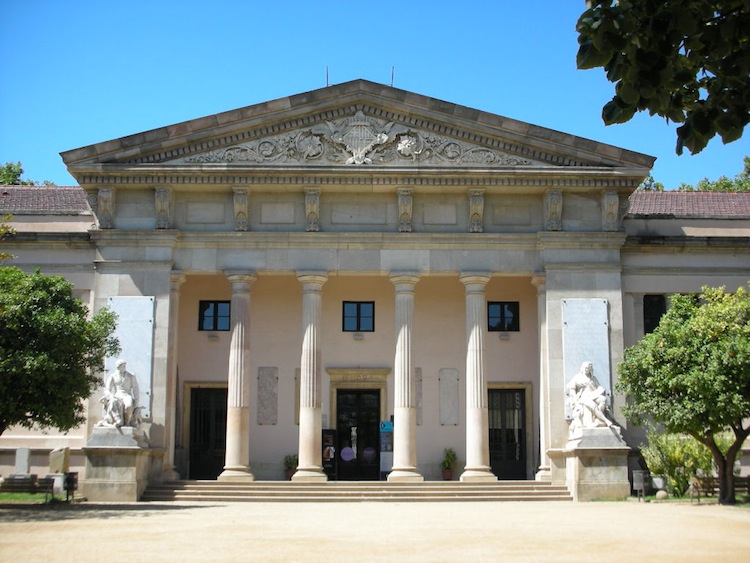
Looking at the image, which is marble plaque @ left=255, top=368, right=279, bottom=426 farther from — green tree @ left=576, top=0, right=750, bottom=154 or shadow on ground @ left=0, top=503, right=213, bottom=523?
green tree @ left=576, top=0, right=750, bottom=154

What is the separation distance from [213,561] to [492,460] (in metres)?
22.6

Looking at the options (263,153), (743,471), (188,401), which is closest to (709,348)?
(743,471)

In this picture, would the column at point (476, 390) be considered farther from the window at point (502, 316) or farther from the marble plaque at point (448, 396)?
the marble plaque at point (448, 396)

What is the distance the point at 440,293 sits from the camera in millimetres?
37250

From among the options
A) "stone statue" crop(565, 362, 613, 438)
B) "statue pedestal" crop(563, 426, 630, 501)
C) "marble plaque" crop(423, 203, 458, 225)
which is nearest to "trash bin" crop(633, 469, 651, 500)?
"statue pedestal" crop(563, 426, 630, 501)

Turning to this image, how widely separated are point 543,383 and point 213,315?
12342 millimetres

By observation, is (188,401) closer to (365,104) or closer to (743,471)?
(365,104)

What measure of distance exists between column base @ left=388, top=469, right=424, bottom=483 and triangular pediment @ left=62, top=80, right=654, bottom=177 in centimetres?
990

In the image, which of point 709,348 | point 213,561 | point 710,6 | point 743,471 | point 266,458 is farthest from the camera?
point 266,458

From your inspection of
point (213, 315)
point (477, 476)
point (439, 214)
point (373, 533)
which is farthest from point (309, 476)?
point (373, 533)

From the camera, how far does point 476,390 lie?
1283 inches

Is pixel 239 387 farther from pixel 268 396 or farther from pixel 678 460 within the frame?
pixel 678 460

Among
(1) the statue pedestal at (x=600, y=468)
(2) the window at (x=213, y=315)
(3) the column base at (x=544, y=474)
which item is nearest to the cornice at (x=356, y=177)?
(2) the window at (x=213, y=315)

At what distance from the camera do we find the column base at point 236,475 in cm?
3131
